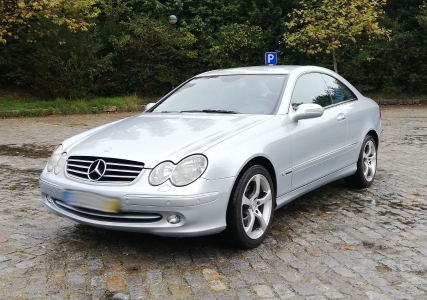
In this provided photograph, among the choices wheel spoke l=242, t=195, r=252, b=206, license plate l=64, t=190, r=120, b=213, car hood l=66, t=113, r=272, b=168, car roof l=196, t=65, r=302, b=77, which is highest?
car roof l=196, t=65, r=302, b=77

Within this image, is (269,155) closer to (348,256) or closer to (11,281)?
(348,256)

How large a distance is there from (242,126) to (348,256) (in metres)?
1.39

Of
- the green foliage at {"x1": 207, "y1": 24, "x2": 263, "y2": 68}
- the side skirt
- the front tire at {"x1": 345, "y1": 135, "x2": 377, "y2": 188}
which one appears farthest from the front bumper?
the green foliage at {"x1": 207, "y1": 24, "x2": 263, "y2": 68}

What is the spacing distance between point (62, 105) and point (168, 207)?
16032mm

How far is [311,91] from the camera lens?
220 inches

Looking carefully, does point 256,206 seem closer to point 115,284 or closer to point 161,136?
point 161,136

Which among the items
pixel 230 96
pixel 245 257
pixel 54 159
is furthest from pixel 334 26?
pixel 245 257

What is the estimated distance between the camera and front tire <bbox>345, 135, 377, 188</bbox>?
20.4 feet

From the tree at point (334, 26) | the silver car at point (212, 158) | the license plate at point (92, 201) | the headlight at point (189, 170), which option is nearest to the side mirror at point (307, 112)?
the silver car at point (212, 158)

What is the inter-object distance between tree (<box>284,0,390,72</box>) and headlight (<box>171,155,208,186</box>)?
17377 mm

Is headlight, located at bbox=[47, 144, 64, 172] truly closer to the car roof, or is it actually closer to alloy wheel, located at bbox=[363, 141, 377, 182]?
the car roof

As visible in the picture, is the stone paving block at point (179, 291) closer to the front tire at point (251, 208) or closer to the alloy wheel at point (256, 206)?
the front tire at point (251, 208)

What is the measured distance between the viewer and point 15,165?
27.3 ft

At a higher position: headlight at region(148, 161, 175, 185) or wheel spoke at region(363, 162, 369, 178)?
headlight at region(148, 161, 175, 185)
